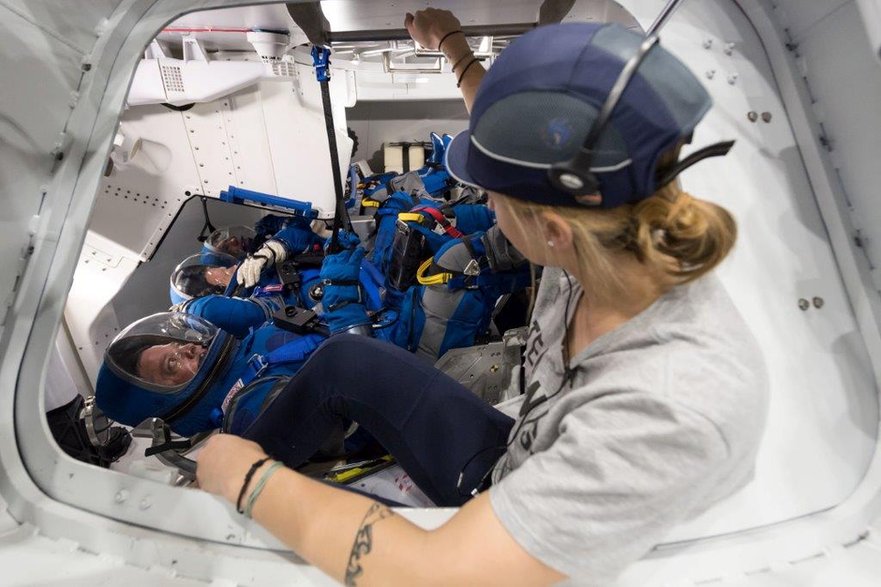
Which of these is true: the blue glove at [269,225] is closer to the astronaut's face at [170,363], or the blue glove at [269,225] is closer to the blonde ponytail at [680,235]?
the astronaut's face at [170,363]

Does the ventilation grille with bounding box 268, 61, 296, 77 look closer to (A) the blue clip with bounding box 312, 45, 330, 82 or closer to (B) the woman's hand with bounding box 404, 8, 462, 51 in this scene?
(A) the blue clip with bounding box 312, 45, 330, 82

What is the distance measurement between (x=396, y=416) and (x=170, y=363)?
1.31 metres

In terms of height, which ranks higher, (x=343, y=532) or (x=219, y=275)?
(x=219, y=275)

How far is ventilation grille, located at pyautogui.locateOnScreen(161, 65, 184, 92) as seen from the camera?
8.46ft

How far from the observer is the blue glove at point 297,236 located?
3.60 meters

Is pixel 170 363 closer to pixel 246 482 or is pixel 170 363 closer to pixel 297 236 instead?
pixel 246 482

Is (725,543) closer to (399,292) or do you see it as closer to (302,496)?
(302,496)

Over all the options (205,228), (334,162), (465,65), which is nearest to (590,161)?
(465,65)

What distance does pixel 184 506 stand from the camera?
902mm

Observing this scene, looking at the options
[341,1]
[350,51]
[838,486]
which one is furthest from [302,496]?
[350,51]

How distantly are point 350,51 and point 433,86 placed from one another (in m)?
1.22

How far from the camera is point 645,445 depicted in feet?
1.79

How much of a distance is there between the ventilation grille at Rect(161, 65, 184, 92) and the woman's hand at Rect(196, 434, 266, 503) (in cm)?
249

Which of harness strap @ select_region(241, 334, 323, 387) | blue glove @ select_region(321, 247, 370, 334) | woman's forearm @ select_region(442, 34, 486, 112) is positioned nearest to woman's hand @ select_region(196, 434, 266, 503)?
harness strap @ select_region(241, 334, 323, 387)
